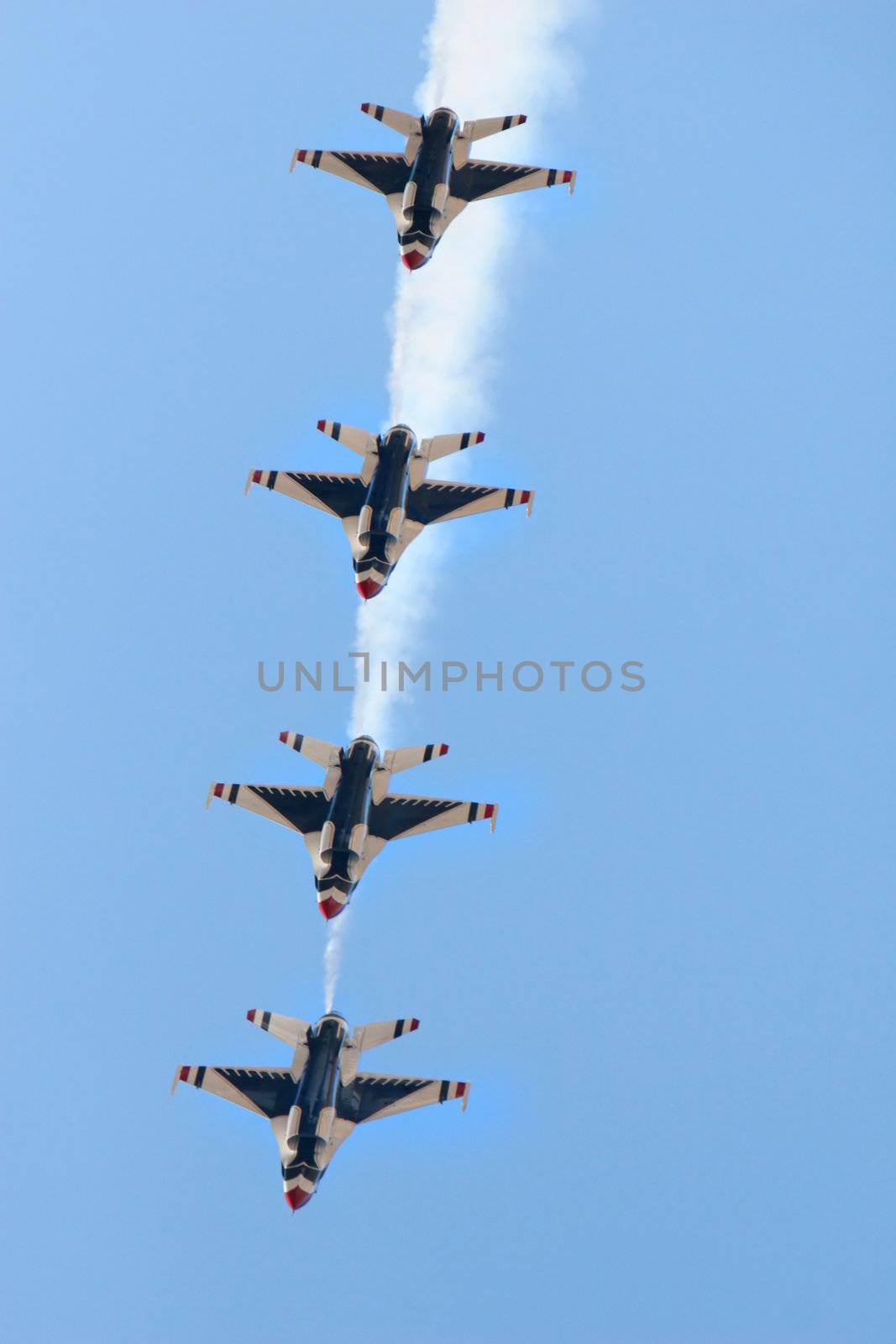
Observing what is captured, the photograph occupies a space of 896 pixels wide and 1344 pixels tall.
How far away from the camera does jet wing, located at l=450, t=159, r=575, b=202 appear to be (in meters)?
85.2

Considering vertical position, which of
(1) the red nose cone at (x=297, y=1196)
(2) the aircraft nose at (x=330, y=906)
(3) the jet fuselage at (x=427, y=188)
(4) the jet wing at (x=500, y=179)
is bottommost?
(1) the red nose cone at (x=297, y=1196)

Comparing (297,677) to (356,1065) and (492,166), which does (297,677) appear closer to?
(356,1065)

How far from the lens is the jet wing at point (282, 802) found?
81062 millimetres

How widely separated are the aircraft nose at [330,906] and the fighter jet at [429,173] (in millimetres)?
26828

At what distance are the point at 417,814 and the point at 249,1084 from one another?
12.9m

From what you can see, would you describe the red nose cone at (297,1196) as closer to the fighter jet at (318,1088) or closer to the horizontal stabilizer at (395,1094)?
the fighter jet at (318,1088)

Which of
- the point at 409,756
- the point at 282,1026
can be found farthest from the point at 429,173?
the point at 282,1026

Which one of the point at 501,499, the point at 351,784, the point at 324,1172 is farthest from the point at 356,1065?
the point at 501,499

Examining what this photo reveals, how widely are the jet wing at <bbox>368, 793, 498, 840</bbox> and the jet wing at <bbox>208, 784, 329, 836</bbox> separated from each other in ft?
7.45

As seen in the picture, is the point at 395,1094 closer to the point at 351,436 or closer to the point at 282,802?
the point at 282,802

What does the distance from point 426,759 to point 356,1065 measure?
41.4 feet

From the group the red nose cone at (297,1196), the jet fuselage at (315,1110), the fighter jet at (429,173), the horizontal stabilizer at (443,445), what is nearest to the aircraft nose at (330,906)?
the jet fuselage at (315,1110)

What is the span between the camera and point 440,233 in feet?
273

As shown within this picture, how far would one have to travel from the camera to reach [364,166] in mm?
85312
